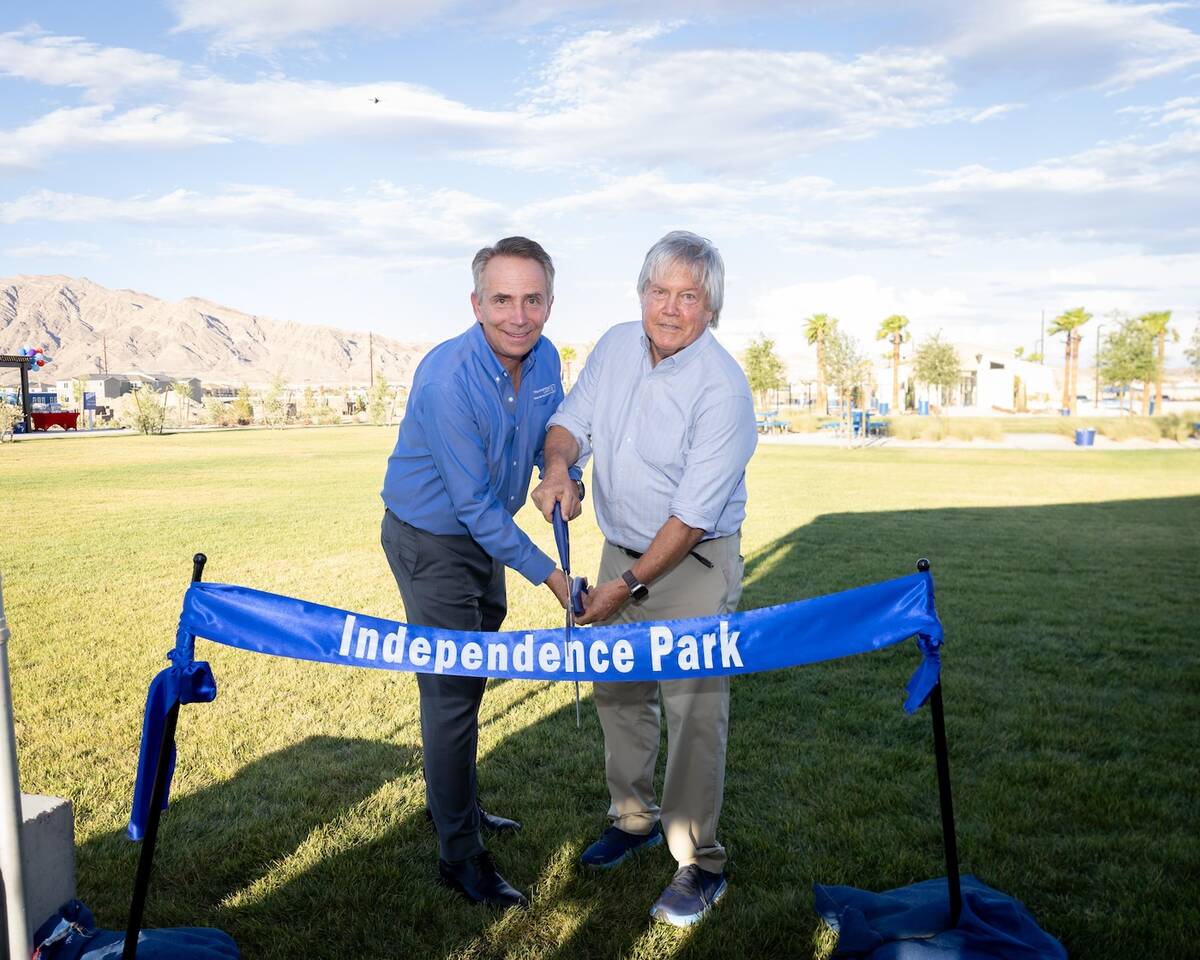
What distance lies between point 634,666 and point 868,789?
7.21ft

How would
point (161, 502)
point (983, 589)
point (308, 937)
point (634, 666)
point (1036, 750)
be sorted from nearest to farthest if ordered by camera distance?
point (634, 666) → point (308, 937) → point (1036, 750) → point (983, 589) → point (161, 502)

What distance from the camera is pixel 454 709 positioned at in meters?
3.50

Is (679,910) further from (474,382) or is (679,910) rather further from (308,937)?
(474,382)

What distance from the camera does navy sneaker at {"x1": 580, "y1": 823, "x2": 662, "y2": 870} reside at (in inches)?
150

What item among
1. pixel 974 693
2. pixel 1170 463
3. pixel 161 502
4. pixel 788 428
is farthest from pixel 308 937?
pixel 788 428

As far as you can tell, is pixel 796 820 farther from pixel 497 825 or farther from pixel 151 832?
pixel 151 832

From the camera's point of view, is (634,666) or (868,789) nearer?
(634,666)

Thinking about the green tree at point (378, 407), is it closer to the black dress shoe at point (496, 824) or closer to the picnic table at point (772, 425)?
the picnic table at point (772, 425)

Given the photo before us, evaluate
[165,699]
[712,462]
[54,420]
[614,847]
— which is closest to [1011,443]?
[614,847]

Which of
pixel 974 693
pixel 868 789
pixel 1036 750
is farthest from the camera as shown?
pixel 974 693

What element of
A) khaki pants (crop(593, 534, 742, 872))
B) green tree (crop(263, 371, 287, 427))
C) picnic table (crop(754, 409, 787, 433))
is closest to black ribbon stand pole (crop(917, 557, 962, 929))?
khaki pants (crop(593, 534, 742, 872))

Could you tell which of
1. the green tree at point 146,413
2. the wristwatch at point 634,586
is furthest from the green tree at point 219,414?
the wristwatch at point 634,586

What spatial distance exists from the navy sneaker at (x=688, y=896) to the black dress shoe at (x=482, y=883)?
0.53 metres

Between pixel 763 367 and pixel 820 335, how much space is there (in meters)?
13.7
